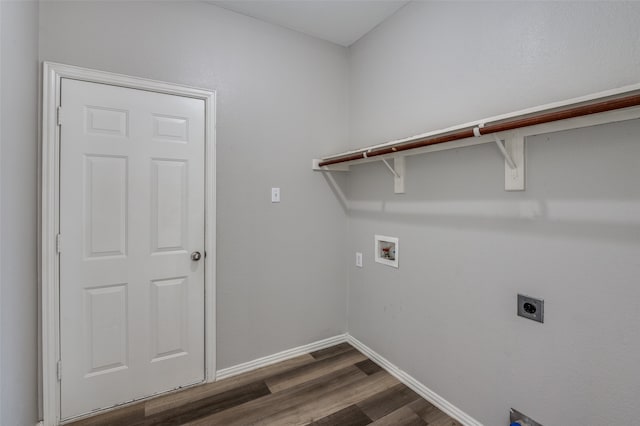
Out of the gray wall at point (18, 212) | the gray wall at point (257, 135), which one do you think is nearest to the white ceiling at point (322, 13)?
the gray wall at point (257, 135)

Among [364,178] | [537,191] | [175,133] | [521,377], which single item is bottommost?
[521,377]

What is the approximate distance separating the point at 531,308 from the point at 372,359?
1338 mm

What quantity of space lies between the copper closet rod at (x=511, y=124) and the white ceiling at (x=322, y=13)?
1.02 m

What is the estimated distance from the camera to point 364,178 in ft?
8.06

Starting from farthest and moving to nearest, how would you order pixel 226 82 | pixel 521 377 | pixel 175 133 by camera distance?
1. pixel 226 82
2. pixel 175 133
3. pixel 521 377

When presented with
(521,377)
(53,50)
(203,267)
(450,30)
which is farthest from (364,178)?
(53,50)

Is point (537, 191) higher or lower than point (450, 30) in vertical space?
lower

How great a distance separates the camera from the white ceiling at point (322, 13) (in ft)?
6.68

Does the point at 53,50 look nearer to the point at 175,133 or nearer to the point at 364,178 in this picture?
the point at 175,133

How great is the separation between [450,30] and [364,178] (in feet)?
3.74

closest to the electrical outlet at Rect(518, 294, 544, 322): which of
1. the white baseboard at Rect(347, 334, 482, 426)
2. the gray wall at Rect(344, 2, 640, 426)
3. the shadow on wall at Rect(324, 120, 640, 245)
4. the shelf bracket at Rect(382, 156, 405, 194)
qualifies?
the gray wall at Rect(344, 2, 640, 426)

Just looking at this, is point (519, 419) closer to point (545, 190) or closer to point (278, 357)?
point (545, 190)

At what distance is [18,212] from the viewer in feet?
4.15

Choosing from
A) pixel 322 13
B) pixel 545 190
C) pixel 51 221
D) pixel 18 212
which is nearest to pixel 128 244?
pixel 51 221
